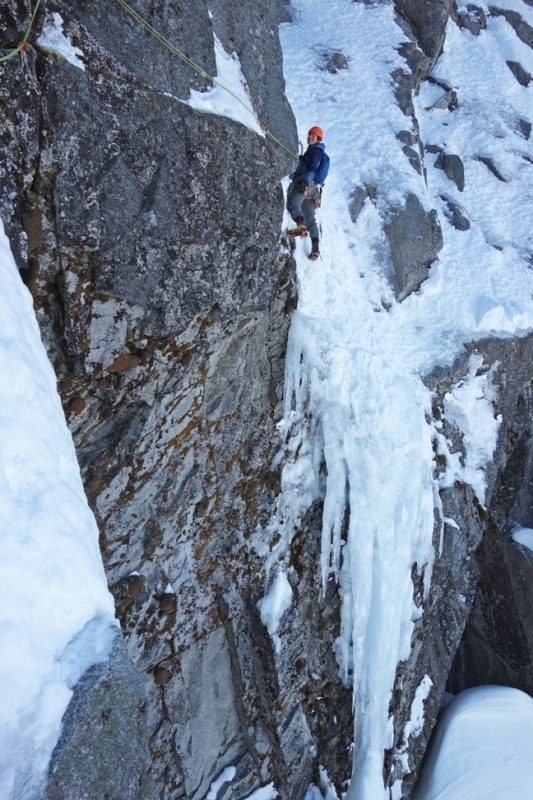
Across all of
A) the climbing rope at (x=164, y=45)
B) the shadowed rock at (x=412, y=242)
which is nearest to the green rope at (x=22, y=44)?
the climbing rope at (x=164, y=45)

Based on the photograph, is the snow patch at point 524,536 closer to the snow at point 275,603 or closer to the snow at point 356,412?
the snow at point 356,412

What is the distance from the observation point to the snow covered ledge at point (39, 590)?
68.0 inches

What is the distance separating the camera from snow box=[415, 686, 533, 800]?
646 cm

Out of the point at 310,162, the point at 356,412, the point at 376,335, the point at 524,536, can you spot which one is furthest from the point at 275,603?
the point at 524,536

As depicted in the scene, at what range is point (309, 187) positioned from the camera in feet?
18.4

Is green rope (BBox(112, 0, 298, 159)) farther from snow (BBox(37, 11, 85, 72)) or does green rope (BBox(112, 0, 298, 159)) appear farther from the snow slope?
the snow slope

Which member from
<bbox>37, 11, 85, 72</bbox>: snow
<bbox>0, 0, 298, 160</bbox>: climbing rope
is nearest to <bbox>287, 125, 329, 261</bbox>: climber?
<bbox>0, 0, 298, 160</bbox>: climbing rope

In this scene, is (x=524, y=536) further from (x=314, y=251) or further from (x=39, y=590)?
(x=39, y=590)

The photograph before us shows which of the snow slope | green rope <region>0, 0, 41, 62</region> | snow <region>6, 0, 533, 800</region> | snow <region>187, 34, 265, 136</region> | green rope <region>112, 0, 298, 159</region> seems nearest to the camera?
snow <region>6, 0, 533, 800</region>

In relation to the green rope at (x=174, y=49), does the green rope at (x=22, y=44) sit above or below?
below

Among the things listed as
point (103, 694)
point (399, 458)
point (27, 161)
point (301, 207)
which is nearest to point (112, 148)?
point (27, 161)

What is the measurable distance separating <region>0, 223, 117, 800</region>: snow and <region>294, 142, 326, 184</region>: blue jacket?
12.9ft

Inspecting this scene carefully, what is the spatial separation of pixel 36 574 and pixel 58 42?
125 inches

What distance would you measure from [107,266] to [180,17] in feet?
7.13
